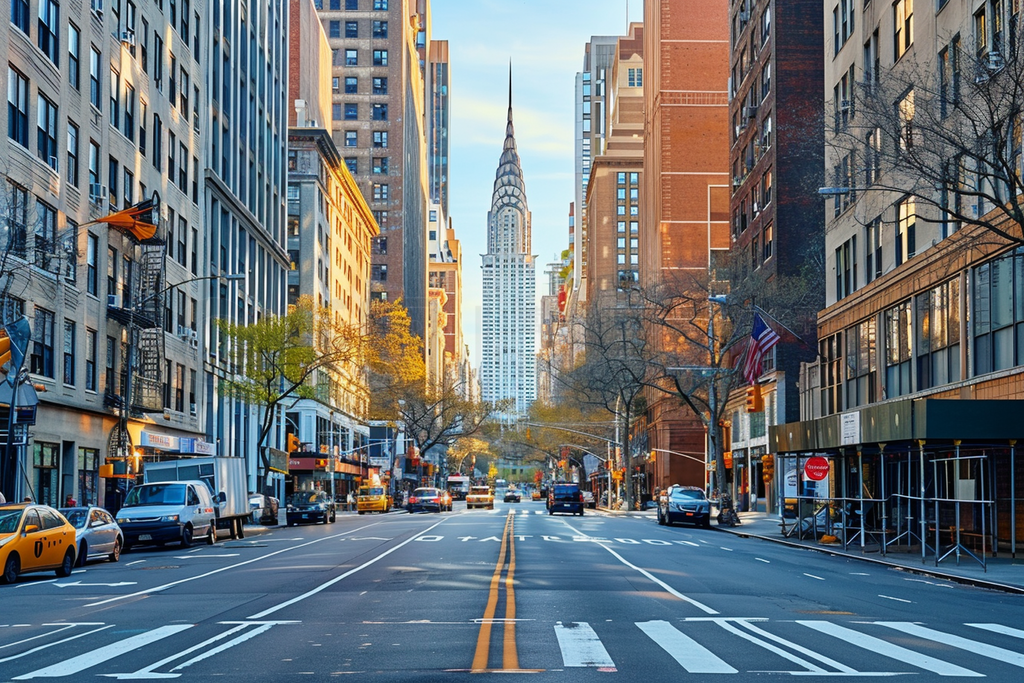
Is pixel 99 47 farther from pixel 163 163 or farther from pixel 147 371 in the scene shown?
pixel 147 371

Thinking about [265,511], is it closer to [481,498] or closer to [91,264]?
[91,264]

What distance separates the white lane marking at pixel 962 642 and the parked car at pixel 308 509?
45771 mm

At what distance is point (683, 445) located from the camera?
99.7 meters

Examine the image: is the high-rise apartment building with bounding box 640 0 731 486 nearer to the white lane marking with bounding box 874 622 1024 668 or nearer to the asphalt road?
the asphalt road

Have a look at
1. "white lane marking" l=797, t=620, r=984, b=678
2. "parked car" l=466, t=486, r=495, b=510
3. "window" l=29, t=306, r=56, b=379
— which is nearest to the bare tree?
"white lane marking" l=797, t=620, r=984, b=678

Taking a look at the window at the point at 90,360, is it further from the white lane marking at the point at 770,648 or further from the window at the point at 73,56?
the white lane marking at the point at 770,648

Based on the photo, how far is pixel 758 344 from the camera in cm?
4575

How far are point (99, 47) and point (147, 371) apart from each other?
42.6ft

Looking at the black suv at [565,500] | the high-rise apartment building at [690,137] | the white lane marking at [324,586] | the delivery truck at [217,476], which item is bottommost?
the black suv at [565,500]

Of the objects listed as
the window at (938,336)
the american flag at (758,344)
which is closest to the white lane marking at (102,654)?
the window at (938,336)

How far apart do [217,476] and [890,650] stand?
3242 cm

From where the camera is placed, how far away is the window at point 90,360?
44188mm

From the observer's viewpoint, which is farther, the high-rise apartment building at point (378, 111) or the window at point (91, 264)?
the high-rise apartment building at point (378, 111)

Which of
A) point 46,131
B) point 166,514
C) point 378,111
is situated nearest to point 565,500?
point 166,514
